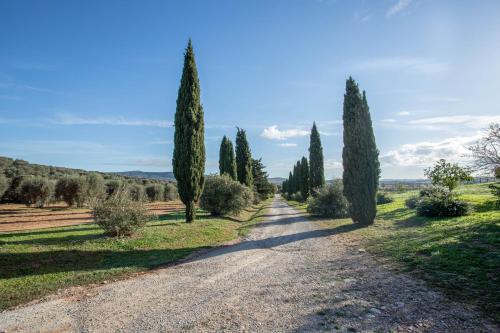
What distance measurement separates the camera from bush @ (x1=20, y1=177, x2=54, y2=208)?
43219 mm

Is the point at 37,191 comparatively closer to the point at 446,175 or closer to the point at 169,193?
the point at 169,193

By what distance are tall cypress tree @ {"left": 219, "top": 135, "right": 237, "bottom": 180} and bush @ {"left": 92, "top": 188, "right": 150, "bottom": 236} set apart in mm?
24087

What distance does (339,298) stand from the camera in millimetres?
6223

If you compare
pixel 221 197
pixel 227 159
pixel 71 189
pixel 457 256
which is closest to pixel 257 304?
pixel 457 256

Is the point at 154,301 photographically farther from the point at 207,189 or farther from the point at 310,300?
the point at 207,189

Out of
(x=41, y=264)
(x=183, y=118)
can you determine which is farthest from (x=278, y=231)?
(x=41, y=264)

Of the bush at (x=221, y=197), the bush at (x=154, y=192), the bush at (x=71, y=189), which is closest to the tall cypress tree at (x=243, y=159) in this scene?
the bush at (x=221, y=197)

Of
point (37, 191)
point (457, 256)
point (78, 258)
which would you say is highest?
point (37, 191)

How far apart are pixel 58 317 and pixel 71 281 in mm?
2761

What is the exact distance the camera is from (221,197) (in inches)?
1045

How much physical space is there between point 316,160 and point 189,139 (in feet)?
74.4

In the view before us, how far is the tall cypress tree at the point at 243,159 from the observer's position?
139 feet

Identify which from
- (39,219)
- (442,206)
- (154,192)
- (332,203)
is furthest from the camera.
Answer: (154,192)

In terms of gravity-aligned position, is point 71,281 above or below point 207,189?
below
